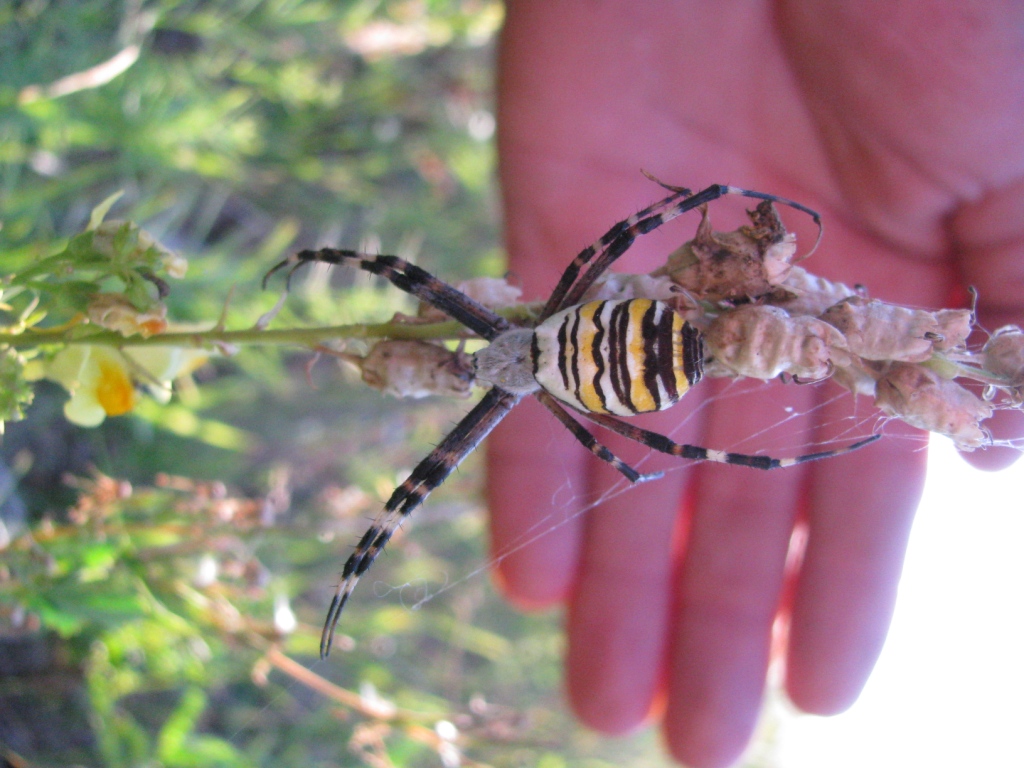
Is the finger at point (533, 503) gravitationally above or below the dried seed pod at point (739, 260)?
above

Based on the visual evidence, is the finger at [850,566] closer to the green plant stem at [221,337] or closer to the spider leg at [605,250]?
the spider leg at [605,250]

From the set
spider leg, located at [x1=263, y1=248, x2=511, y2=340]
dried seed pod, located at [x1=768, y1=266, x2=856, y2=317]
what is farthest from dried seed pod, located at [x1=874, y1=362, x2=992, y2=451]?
spider leg, located at [x1=263, y1=248, x2=511, y2=340]

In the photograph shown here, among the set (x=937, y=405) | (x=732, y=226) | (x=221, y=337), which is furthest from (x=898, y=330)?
(x=732, y=226)

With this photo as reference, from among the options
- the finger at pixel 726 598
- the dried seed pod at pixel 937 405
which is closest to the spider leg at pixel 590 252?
the dried seed pod at pixel 937 405

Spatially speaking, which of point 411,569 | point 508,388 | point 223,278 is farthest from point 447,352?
point 411,569

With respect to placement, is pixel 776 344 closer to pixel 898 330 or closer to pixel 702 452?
pixel 898 330
